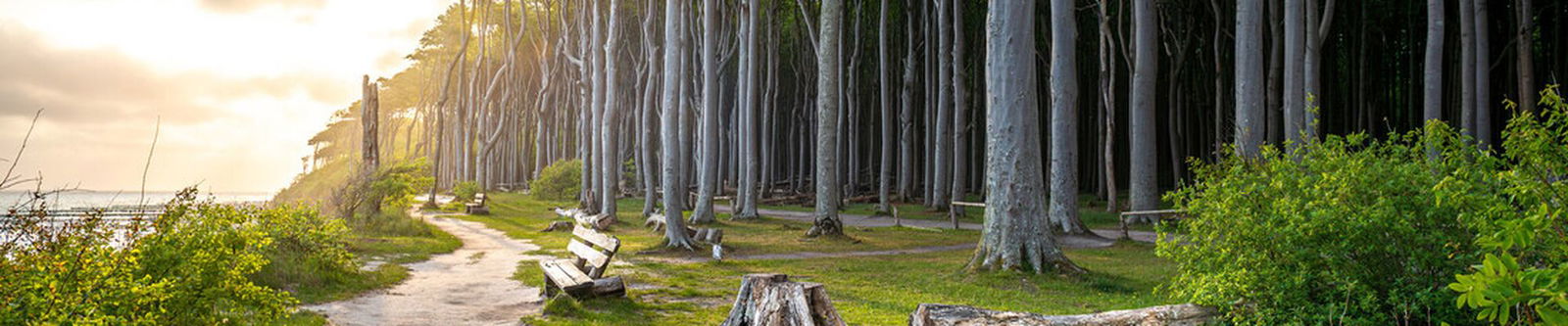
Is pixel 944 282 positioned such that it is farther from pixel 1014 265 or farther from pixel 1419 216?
pixel 1419 216

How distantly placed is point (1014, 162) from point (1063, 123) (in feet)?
22.5

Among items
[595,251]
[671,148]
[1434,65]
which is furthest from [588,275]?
[1434,65]

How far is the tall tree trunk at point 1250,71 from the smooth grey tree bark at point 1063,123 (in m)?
3.63

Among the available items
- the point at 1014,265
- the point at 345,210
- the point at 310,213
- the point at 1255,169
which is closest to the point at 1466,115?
the point at 1014,265

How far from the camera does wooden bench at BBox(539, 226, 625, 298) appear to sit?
931cm

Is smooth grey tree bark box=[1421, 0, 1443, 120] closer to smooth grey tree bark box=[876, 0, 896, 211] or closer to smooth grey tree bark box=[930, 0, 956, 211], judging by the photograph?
smooth grey tree bark box=[930, 0, 956, 211]

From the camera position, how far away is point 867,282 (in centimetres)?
1205

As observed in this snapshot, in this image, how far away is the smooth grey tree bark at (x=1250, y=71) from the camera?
14.8 metres

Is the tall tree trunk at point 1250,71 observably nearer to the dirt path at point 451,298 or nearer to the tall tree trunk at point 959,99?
the tall tree trunk at point 959,99

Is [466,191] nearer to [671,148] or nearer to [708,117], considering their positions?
[708,117]

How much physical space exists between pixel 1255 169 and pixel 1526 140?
8.54 ft

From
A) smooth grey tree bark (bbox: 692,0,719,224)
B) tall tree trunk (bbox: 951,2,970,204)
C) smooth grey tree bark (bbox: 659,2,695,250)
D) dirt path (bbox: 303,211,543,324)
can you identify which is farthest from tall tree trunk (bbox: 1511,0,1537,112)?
dirt path (bbox: 303,211,543,324)

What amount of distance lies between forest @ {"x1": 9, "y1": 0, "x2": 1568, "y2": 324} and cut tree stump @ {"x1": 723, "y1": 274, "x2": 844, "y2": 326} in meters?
0.02

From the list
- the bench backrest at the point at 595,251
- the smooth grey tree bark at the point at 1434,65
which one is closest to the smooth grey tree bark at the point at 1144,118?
the smooth grey tree bark at the point at 1434,65
